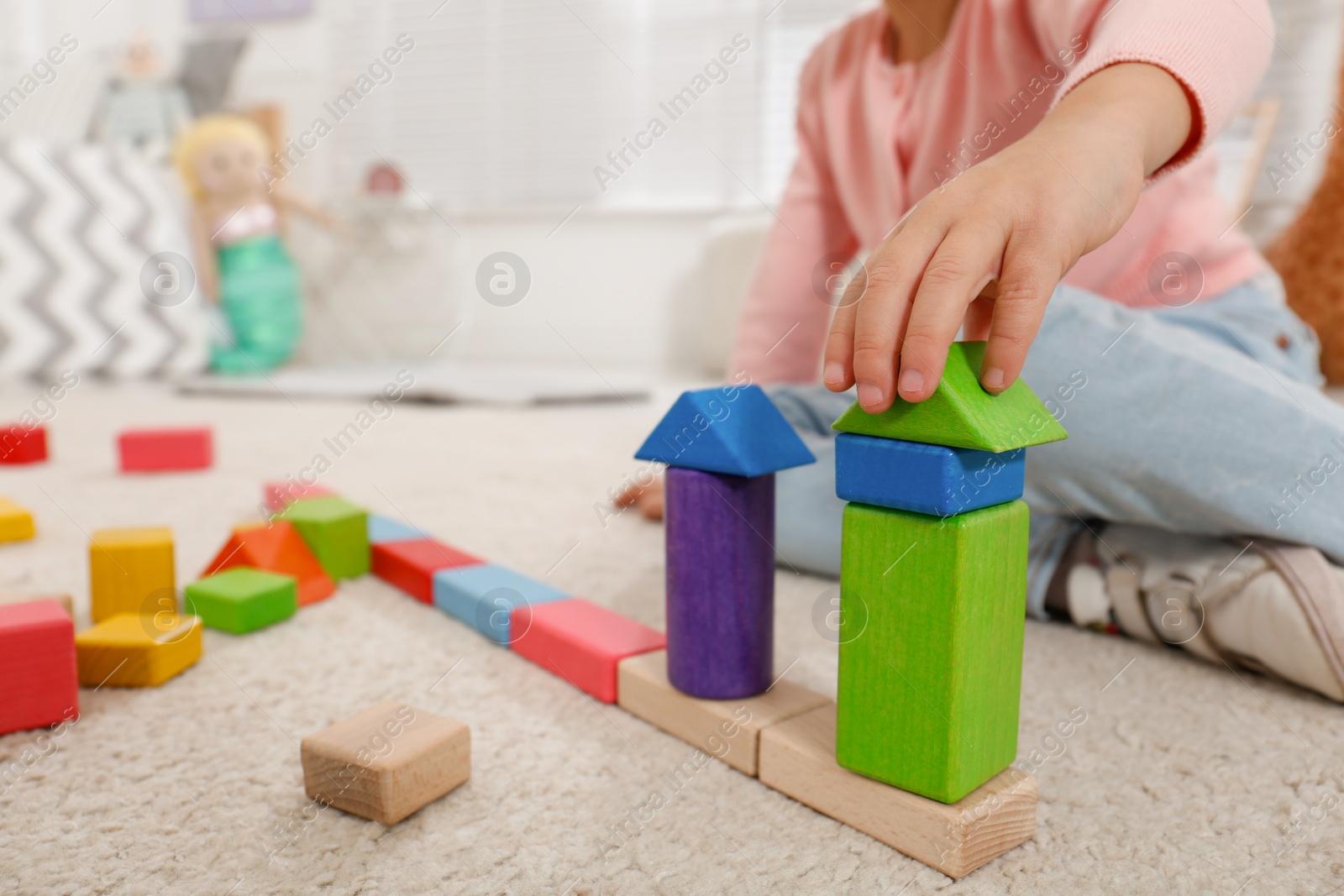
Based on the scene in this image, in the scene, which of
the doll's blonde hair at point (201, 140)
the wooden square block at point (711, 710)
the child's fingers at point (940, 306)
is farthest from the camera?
the doll's blonde hair at point (201, 140)

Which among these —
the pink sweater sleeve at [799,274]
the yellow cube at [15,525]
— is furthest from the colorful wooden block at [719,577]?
the yellow cube at [15,525]

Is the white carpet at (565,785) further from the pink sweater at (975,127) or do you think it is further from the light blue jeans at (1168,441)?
the pink sweater at (975,127)

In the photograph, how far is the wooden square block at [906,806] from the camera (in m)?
0.39

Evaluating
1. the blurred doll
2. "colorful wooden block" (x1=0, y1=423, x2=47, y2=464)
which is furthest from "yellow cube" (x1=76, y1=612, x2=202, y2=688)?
the blurred doll

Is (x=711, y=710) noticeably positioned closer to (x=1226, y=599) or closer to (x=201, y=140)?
(x=1226, y=599)

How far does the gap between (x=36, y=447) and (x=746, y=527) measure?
115 cm

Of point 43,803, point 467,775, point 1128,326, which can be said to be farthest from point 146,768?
point 1128,326

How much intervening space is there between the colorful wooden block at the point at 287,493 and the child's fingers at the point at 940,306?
0.68m

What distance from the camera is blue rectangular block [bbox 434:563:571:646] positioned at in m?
0.64

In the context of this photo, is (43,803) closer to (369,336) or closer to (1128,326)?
(1128,326)

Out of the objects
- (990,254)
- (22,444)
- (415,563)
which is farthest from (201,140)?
(990,254)

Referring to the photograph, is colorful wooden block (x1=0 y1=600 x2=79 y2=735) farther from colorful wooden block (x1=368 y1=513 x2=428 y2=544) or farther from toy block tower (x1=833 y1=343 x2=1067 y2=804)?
toy block tower (x1=833 y1=343 x2=1067 y2=804)

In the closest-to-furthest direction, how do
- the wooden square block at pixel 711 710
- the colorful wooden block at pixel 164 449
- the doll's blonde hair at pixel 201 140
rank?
the wooden square block at pixel 711 710, the colorful wooden block at pixel 164 449, the doll's blonde hair at pixel 201 140

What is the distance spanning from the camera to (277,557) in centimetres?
71
